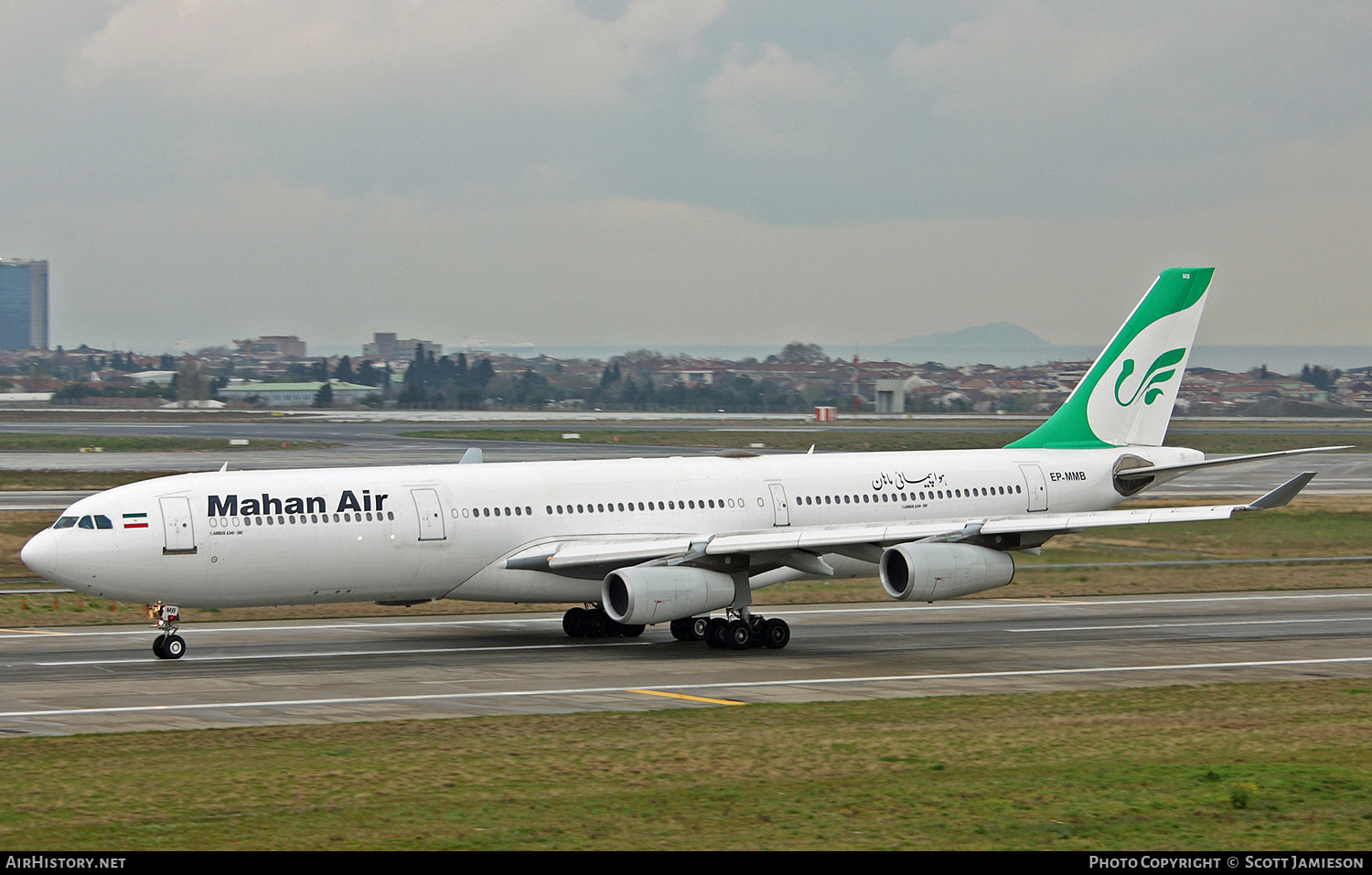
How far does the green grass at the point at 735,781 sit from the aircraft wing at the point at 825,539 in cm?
722

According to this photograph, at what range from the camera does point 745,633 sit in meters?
34.0

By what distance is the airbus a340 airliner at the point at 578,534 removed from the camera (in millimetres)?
31125

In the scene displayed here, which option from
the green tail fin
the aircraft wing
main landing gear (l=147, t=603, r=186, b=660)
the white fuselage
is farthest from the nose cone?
the green tail fin

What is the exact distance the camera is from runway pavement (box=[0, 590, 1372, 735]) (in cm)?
2597

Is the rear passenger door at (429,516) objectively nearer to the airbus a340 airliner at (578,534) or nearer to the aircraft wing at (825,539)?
the airbus a340 airliner at (578,534)

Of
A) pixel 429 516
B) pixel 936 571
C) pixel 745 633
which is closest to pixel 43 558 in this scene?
pixel 429 516

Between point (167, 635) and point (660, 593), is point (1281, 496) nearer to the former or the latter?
point (660, 593)

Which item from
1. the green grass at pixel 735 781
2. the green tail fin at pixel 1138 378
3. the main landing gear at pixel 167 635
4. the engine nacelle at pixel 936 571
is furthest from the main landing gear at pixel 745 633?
the green tail fin at pixel 1138 378

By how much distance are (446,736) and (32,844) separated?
24.9ft

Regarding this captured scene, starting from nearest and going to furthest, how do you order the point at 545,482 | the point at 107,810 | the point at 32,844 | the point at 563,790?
the point at 32,844 → the point at 107,810 → the point at 563,790 → the point at 545,482

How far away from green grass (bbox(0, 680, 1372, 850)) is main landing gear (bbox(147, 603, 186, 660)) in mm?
9381

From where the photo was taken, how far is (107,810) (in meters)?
17.4
